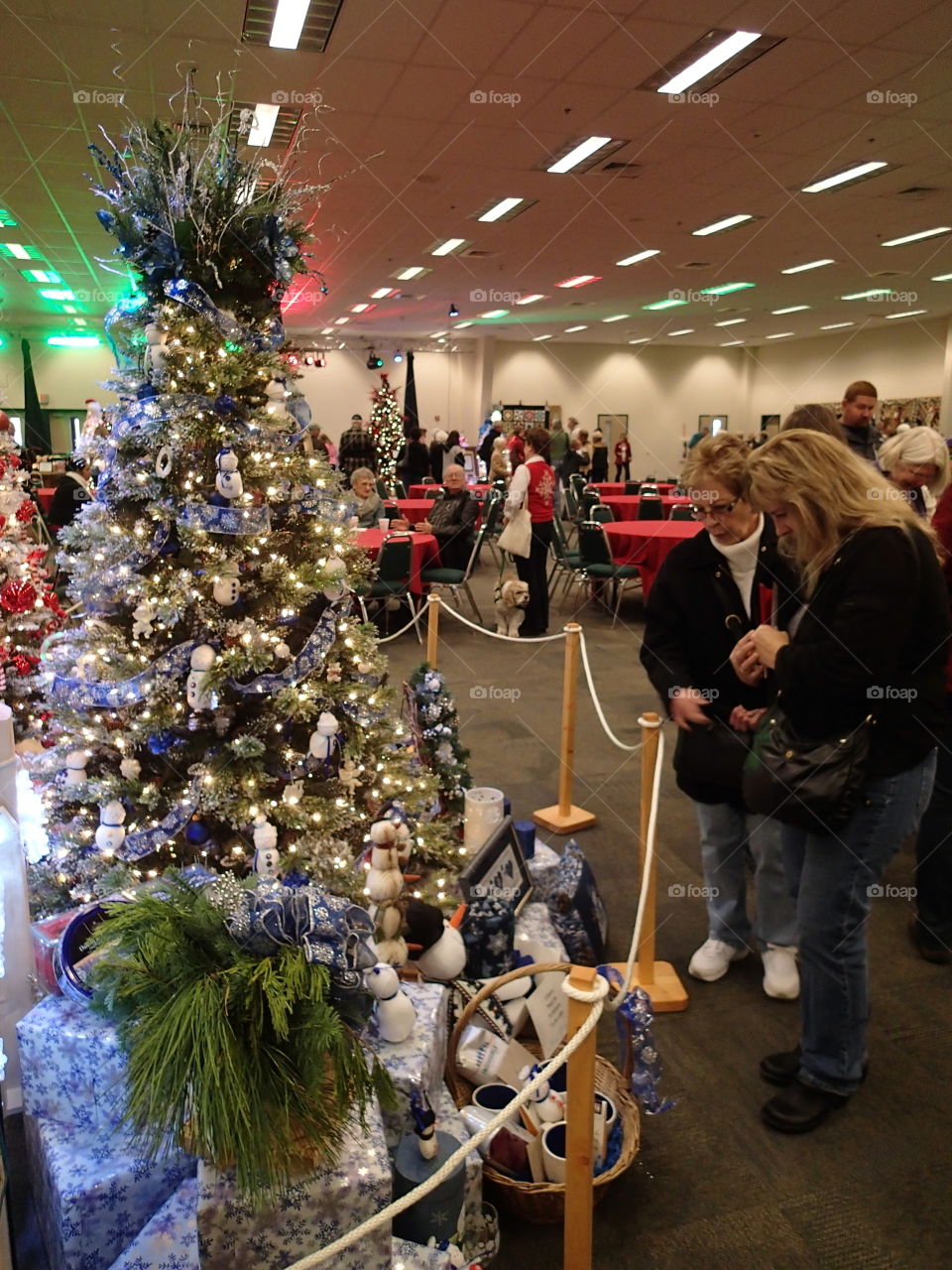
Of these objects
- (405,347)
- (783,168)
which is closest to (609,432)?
(405,347)

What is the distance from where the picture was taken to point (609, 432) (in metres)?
22.6

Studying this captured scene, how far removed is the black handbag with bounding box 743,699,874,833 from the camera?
6.03 feet

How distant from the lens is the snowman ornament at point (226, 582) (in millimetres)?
2223

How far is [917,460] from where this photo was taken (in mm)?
2918

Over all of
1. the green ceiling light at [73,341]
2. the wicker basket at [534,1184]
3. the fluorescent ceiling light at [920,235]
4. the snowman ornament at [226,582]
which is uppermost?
the green ceiling light at [73,341]

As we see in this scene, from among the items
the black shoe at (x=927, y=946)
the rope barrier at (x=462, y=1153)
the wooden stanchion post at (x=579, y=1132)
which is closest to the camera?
the rope barrier at (x=462, y=1153)

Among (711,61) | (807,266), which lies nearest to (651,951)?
(711,61)

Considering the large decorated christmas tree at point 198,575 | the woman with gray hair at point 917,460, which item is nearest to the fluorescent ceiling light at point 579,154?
the woman with gray hair at point 917,460

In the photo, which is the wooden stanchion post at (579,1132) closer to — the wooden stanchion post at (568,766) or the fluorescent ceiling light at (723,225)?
the wooden stanchion post at (568,766)

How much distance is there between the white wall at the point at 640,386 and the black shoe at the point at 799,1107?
2047 centimetres

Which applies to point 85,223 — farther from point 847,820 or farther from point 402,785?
point 847,820

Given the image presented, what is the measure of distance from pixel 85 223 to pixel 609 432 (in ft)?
50.3

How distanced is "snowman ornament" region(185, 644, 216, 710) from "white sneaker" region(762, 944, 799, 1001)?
6.08 ft

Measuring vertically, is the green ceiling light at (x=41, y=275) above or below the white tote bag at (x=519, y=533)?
above
